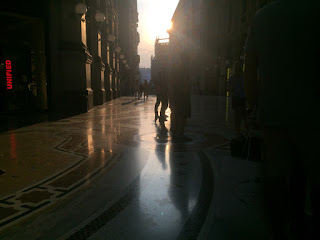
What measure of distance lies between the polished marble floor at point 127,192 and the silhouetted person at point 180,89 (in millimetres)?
948

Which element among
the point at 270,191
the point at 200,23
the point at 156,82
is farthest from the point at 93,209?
the point at 200,23

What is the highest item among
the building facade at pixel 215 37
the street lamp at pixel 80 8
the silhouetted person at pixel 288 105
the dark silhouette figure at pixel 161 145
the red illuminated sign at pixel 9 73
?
the building facade at pixel 215 37

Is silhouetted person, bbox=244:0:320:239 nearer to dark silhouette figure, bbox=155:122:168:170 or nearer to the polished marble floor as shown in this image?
the polished marble floor

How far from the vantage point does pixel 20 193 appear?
8.96 feet

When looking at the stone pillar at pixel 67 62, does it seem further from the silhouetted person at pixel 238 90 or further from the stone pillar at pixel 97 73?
the silhouetted person at pixel 238 90

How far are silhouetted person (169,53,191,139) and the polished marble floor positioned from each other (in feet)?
3.11

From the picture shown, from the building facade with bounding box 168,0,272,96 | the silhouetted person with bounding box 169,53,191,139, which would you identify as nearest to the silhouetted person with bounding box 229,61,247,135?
the silhouetted person with bounding box 169,53,191,139

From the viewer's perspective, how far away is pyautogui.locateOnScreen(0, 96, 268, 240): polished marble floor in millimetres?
2057

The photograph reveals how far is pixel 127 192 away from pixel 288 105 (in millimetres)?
1937

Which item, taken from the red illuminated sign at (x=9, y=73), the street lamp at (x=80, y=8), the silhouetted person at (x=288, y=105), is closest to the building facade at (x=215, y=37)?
the street lamp at (x=80, y=8)

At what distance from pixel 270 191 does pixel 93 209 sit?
5.23 feet

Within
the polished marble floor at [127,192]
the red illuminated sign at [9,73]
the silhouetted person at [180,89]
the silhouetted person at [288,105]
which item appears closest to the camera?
the silhouetted person at [288,105]

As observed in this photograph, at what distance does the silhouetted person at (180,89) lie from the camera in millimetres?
5832

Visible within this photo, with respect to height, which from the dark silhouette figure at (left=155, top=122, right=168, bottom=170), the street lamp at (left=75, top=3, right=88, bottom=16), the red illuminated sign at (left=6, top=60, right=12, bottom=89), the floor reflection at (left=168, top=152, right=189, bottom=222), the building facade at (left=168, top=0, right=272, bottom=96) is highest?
the building facade at (left=168, top=0, right=272, bottom=96)
